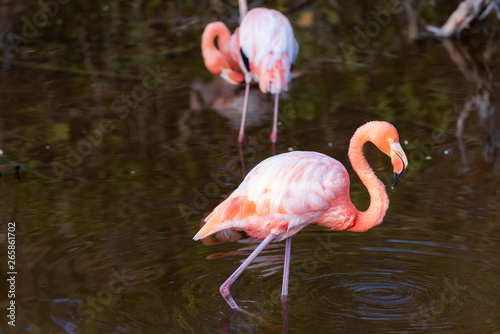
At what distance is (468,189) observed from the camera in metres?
5.38

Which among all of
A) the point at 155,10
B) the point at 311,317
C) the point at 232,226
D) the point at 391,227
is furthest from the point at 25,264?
the point at 155,10

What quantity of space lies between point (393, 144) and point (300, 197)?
531 millimetres

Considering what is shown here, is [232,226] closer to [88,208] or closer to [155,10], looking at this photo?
[88,208]

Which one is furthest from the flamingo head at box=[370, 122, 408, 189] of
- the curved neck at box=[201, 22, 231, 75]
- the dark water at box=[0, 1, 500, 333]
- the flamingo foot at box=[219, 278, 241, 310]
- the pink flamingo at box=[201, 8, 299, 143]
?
the curved neck at box=[201, 22, 231, 75]

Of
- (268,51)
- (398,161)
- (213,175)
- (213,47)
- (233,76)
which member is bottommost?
(213,175)

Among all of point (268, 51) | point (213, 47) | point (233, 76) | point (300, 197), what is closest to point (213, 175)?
point (268, 51)

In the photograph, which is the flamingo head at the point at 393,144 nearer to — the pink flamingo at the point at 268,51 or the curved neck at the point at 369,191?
the curved neck at the point at 369,191

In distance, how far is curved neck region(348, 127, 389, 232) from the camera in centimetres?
402

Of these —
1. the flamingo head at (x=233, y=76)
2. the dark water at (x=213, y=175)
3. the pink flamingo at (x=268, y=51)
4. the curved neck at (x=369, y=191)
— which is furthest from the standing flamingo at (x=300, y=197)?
the flamingo head at (x=233, y=76)

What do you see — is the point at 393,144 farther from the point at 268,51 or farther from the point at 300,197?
the point at 268,51

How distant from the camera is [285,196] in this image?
395 cm

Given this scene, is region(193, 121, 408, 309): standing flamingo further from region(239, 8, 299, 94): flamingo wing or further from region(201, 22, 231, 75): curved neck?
region(201, 22, 231, 75): curved neck

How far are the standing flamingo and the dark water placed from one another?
1.02 ft

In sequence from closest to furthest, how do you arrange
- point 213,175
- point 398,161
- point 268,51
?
point 398,161
point 213,175
point 268,51
